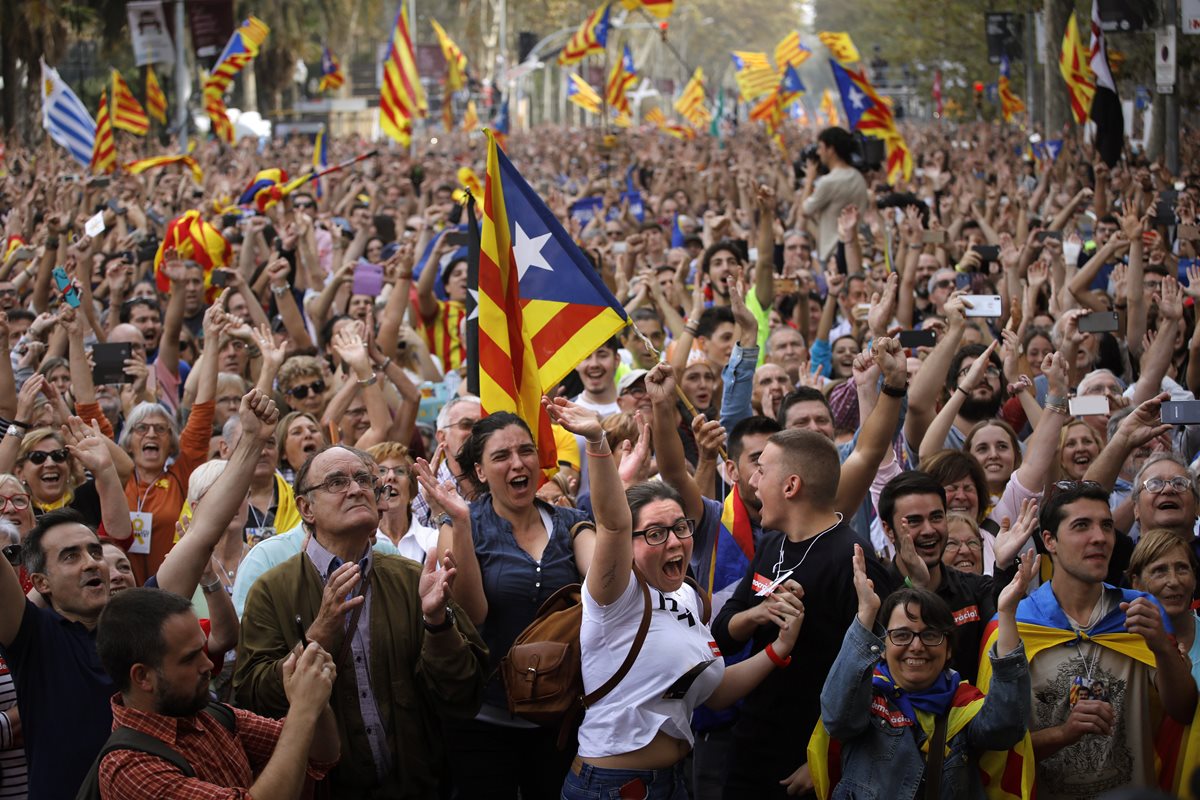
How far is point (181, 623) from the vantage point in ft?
12.2

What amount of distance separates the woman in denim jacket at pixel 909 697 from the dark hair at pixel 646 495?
61 cm

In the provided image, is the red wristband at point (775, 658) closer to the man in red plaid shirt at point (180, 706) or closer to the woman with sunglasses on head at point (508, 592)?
the woman with sunglasses on head at point (508, 592)

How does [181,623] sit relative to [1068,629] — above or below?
above

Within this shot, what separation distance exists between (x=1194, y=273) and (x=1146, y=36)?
16315 millimetres

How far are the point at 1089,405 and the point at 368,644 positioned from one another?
3.38 m

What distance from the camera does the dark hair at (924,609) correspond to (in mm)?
4293

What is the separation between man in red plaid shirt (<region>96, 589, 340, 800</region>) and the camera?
3549 millimetres

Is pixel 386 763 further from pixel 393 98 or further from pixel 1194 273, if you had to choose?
pixel 393 98

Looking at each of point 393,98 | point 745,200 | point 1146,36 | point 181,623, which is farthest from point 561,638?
point 1146,36

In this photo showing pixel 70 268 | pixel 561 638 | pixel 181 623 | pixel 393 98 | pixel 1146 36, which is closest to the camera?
pixel 181 623

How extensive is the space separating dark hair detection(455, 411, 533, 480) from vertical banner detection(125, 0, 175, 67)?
2240 cm

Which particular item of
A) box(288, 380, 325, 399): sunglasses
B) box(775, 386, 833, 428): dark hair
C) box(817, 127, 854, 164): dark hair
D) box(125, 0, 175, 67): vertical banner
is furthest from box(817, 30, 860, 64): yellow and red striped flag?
box(775, 386, 833, 428): dark hair

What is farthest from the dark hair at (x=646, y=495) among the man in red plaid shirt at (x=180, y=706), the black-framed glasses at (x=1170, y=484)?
the black-framed glasses at (x=1170, y=484)

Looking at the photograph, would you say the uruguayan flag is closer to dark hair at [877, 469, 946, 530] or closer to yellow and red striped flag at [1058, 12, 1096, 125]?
yellow and red striped flag at [1058, 12, 1096, 125]
